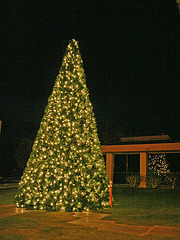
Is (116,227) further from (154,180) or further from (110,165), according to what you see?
(110,165)

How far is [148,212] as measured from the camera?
30.0 ft

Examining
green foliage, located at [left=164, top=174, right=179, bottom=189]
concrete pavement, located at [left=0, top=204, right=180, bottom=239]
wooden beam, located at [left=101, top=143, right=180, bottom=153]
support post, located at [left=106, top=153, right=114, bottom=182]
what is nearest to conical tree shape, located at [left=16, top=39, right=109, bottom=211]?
concrete pavement, located at [left=0, top=204, right=180, bottom=239]

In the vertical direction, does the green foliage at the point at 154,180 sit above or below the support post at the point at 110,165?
below

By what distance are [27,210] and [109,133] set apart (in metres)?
36.9

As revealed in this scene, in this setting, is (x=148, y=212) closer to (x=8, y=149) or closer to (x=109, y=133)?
(x=8, y=149)

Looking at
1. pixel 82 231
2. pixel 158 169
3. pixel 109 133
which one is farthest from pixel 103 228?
pixel 109 133

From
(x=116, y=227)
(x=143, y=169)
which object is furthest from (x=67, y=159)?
(x=143, y=169)

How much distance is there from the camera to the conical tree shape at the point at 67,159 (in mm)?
8961

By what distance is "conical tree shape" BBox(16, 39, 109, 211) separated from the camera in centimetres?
Answer: 896

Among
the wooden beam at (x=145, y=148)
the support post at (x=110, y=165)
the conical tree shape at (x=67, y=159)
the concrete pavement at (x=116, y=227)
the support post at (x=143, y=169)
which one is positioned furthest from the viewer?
the support post at (x=110, y=165)

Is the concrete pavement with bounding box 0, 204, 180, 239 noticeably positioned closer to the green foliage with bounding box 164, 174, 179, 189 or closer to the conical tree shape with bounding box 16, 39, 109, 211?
the conical tree shape with bounding box 16, 39, 109, 211

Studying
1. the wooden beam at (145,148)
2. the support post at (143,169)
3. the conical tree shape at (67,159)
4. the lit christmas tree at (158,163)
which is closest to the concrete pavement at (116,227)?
the conical tree shape at (67,159)

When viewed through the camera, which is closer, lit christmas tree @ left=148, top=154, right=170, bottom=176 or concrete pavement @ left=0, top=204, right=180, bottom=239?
concrete pavement @ left=0, top=204, right=180, bottom=239

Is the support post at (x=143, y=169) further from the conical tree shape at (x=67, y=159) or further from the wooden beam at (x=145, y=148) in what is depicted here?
the conical tree shape at (x=67, y=159)
